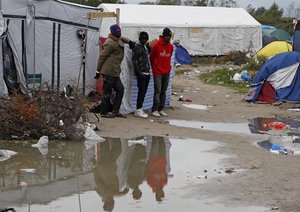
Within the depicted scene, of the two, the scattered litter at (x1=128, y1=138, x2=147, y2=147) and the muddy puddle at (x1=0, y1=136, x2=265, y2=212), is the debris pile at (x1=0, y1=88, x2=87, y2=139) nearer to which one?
the muddy puddle at (x1=0, y1=136, x2=265, y2=212)

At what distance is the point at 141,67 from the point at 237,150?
12.7 ft

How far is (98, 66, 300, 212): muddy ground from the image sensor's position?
6.82 meters

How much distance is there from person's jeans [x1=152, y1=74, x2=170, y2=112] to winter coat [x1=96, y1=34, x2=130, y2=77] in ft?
4.50

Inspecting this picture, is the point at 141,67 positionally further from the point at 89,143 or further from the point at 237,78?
the point at 237,78

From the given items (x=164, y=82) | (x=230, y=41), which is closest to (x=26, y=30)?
(x=164, y=82)

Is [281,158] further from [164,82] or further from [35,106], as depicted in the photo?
[164,82]

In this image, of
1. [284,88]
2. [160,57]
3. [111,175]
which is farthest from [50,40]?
[284,88]

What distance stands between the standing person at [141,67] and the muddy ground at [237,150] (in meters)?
0.36

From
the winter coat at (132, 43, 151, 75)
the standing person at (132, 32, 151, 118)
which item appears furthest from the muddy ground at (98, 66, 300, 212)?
the winter coat at (132, 43, 151, 75)

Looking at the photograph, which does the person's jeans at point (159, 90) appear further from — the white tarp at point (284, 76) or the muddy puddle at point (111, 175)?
the white tarp at point (284, 76)

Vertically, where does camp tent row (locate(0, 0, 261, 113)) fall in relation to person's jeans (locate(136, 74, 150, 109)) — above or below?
above

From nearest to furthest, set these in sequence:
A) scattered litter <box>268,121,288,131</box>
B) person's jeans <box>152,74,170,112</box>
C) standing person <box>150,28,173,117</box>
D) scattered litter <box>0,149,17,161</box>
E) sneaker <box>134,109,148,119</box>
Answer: scattered litter <box>0,149,17,161</box>, scattered litter <box>268,121,288,131</box>, sneaker <box>134,109,148,119</box>, standing person <box>150,28,173,117</box>, person's jeans <box>152,74,170,112</box>

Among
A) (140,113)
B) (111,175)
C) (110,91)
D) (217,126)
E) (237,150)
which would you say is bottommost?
(217,126)

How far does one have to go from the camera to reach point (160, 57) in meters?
13.3
